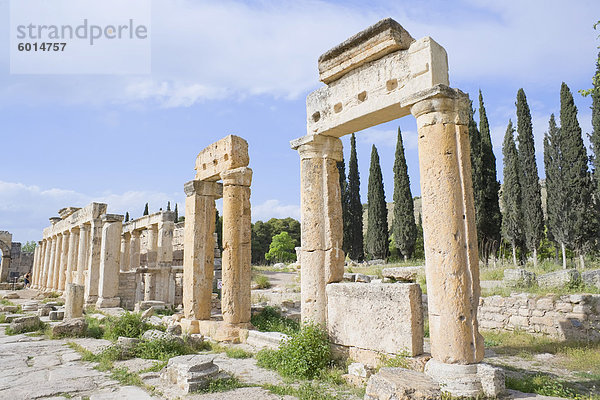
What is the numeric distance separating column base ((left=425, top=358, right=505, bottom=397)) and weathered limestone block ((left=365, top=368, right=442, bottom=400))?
0.41 meters

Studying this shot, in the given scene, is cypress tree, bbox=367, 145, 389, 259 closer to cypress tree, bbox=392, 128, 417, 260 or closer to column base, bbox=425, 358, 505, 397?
cypress tree, bbox=392, 128, 417, 260

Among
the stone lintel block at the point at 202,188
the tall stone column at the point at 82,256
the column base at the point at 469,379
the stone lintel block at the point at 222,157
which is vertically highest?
the stone lintel block at the point at 222,157

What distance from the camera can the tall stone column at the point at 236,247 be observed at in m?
9.44

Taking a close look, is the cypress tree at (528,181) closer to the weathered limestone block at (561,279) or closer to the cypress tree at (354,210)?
the weathered limestone block at (561,279)

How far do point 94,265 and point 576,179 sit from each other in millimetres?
23417

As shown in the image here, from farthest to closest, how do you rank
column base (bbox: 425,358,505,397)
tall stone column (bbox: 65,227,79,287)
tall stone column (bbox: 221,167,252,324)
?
1. tall stone column (bbox: 65,227,79,287)
2. tall stone column (bbox: 221,167,252,324)
3. column base (bbox: 425,358,505,397)

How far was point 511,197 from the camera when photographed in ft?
77.2

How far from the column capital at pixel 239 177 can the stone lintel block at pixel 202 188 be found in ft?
4.41

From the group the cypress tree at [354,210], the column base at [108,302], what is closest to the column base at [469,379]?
the column base at [108,302]

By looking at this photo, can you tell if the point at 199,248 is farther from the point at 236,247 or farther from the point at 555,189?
the point at 555,189

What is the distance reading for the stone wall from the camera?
9.99m

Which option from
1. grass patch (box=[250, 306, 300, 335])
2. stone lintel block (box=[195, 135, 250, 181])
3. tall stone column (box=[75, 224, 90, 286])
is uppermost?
stone lintel block (box=[195, 135, 250, 181])

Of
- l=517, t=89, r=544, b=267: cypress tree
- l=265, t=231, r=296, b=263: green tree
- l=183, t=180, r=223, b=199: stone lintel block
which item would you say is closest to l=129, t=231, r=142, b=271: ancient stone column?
l=183, t=180, r=223, b=199: stone lintel block

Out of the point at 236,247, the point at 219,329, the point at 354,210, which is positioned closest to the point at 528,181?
the point at 354,210
